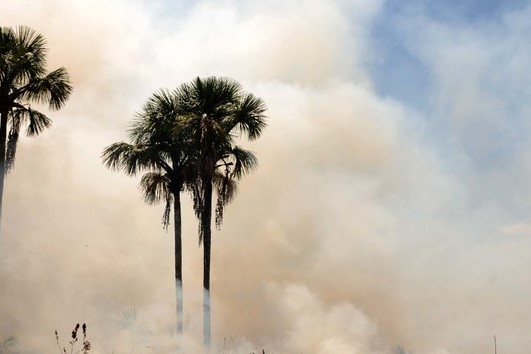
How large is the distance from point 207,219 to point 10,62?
33.0ft

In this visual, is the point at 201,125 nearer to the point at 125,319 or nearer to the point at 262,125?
the point at 262,125

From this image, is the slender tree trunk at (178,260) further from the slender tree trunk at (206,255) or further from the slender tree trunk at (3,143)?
the slender tree trunk at (3,143)

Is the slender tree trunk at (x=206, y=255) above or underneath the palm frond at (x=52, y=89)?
underneath

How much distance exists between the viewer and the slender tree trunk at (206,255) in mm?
25234

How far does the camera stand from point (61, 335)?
3062 cm

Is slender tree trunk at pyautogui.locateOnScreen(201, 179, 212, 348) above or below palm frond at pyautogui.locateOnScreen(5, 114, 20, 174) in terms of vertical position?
below

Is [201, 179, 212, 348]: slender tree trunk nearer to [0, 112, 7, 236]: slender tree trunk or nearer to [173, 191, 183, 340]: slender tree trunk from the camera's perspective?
[173, 191, 183, 340]: slender tree trunk

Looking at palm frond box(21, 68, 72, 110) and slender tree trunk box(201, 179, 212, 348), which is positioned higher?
palm frond box(21, 68, 72, 110)

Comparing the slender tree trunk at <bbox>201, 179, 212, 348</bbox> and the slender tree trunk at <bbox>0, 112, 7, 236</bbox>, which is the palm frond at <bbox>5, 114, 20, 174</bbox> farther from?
the slender tree trunk at <bbox>201, 179, 212, 348</bbox>

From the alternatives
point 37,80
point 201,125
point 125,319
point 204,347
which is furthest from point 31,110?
point 204,347

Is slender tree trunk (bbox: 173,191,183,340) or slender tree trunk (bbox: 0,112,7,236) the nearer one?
slender tree trunk (bbox: 0,112,7,236)

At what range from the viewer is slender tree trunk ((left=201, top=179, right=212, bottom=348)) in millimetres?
25234

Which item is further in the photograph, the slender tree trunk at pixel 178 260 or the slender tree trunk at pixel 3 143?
the slender tree trunk at pixel 178 260

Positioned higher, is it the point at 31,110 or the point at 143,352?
the point at 31,110
